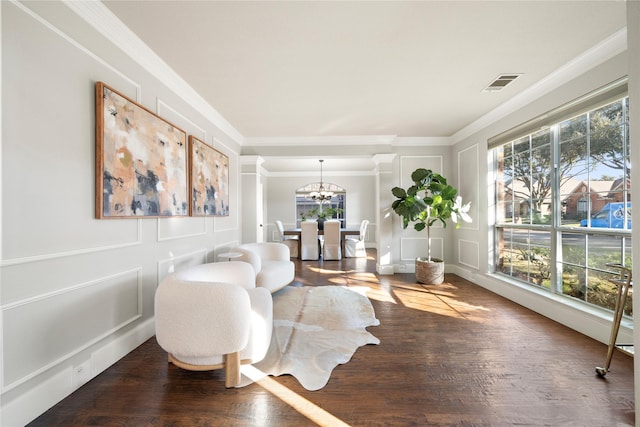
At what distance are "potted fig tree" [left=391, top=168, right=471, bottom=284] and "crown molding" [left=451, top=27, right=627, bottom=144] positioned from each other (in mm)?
1099

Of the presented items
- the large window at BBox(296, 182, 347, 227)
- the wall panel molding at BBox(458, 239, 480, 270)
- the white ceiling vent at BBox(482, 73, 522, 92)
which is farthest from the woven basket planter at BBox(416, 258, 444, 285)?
the large window at BBox(296, 182, 347, 227)

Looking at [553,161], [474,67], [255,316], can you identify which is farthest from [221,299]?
[553,161]

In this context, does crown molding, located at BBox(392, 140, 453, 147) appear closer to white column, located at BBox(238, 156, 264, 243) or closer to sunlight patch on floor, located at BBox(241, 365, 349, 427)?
white column, located at BBox(238, 156, 264, 243)

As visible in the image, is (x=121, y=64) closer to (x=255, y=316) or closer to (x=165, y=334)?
(x=165, y=334)

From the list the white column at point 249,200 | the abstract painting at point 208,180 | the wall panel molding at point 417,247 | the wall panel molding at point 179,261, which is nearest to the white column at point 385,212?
the wall panel molding at point 417,247

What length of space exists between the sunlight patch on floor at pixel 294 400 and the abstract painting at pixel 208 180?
1.89 metres

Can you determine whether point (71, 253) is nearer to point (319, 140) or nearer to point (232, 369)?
point (232, 369)

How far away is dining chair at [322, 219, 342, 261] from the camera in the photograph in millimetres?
6109

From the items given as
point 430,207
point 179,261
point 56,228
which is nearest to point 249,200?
point 179,261

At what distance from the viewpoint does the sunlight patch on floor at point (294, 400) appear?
1400mm

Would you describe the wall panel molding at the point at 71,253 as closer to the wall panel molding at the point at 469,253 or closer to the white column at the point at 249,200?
the white column at the point at 249,200

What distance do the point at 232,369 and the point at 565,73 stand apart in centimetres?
394

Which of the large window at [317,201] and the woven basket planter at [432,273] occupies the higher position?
the large window at [317,201]

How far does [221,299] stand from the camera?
1.56 meters
